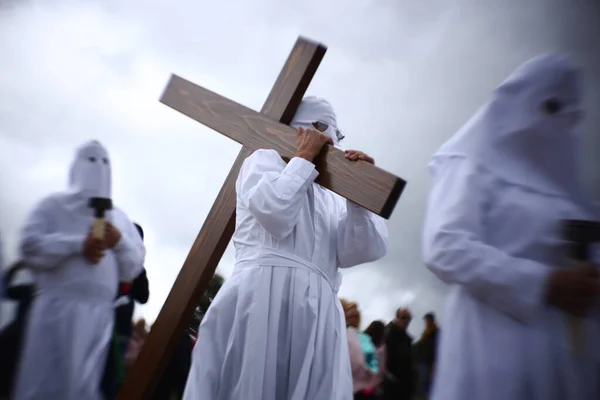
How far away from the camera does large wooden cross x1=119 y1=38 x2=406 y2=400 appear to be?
330 centimetres

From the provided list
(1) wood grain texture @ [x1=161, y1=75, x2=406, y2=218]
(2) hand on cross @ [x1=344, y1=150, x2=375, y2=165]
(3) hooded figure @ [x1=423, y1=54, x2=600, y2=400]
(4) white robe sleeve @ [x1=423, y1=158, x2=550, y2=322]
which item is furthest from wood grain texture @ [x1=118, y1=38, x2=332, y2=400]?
(4) white robe sleeve @ [x1=423, y1=158, x2=550, y2=322]

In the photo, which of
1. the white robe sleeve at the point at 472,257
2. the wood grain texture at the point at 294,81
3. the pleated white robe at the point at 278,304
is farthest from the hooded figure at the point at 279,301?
the white robe sleeve at the point at 472,257

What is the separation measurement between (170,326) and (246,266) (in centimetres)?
64

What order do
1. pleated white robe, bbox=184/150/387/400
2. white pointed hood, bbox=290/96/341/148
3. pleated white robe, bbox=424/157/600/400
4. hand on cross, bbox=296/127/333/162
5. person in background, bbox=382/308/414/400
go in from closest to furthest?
pleated white robe, bbox=424/157/600/400, pleated white robe, bbox=184/150/387/400, hand on cross, bbox=296/127/333/162, white pointed hood, bbox=290/96/341/148, person in background, bbox=382/308/414/400

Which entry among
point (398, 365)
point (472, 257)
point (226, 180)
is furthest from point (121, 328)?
point (398, 365)

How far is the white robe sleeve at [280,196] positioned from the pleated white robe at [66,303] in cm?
A: 96

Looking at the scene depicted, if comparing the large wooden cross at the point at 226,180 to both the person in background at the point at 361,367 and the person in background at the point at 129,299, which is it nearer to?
the person in background at the point at 129,299

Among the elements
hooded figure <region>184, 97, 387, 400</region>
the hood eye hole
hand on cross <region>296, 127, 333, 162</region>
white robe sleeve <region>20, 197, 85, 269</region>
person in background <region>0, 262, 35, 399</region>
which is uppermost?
the hood eye hole

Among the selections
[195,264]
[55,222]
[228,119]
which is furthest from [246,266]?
[55,222]

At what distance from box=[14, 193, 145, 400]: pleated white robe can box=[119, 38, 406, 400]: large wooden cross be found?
0.31 m

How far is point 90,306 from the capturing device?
11.4 ft

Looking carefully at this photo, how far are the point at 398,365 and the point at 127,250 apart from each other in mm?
4306

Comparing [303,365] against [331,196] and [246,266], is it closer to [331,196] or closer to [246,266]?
[246,266]

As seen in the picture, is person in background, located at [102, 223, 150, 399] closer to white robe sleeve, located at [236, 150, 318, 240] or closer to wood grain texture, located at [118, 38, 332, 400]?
wood grain texture, located at [118, 38, 332, 400]
